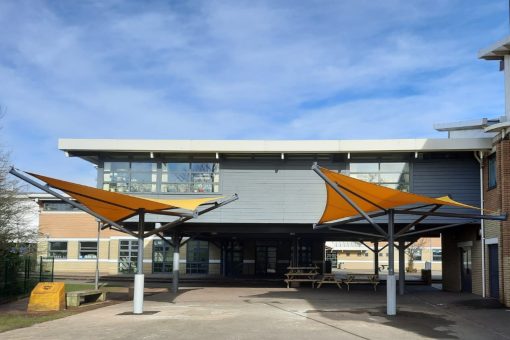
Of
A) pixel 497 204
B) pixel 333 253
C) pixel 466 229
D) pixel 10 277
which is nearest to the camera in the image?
pixel 497 204

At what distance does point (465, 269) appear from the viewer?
79.2 feet

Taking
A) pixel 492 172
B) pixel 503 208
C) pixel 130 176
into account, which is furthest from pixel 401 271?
pixel 130 176

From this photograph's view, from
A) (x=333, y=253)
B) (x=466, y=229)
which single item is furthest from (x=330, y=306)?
(x=333, y=253)

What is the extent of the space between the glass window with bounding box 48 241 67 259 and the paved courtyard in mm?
26887

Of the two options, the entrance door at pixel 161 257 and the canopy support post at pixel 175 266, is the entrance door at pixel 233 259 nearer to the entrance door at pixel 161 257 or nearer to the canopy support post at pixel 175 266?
the entrance door at pixel 161 257

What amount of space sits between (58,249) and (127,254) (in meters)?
5.99

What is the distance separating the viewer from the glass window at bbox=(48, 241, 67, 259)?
44156 millimetres

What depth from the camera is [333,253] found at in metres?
64.4

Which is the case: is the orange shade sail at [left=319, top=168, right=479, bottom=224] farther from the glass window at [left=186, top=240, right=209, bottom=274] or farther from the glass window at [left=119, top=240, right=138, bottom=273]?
the glass window at [left=119, top=240, right=138, bottom=273]

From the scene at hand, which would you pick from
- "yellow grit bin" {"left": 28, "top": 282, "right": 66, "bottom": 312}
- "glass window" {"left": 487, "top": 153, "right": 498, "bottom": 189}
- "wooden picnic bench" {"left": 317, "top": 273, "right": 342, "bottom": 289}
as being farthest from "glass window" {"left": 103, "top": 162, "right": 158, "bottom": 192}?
"glass window" {"left": 487, "top": 153, "right": 498, "bottom": 189}

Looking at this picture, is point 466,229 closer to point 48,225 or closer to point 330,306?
point 330,306

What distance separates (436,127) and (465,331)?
2221 cm

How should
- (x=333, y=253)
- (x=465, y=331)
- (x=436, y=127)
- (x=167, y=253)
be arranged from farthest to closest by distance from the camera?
(x=333, y=253), (x=167, y=253), (x=436, y=127), (x=465, y=331)

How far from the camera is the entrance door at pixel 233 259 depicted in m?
39.8
